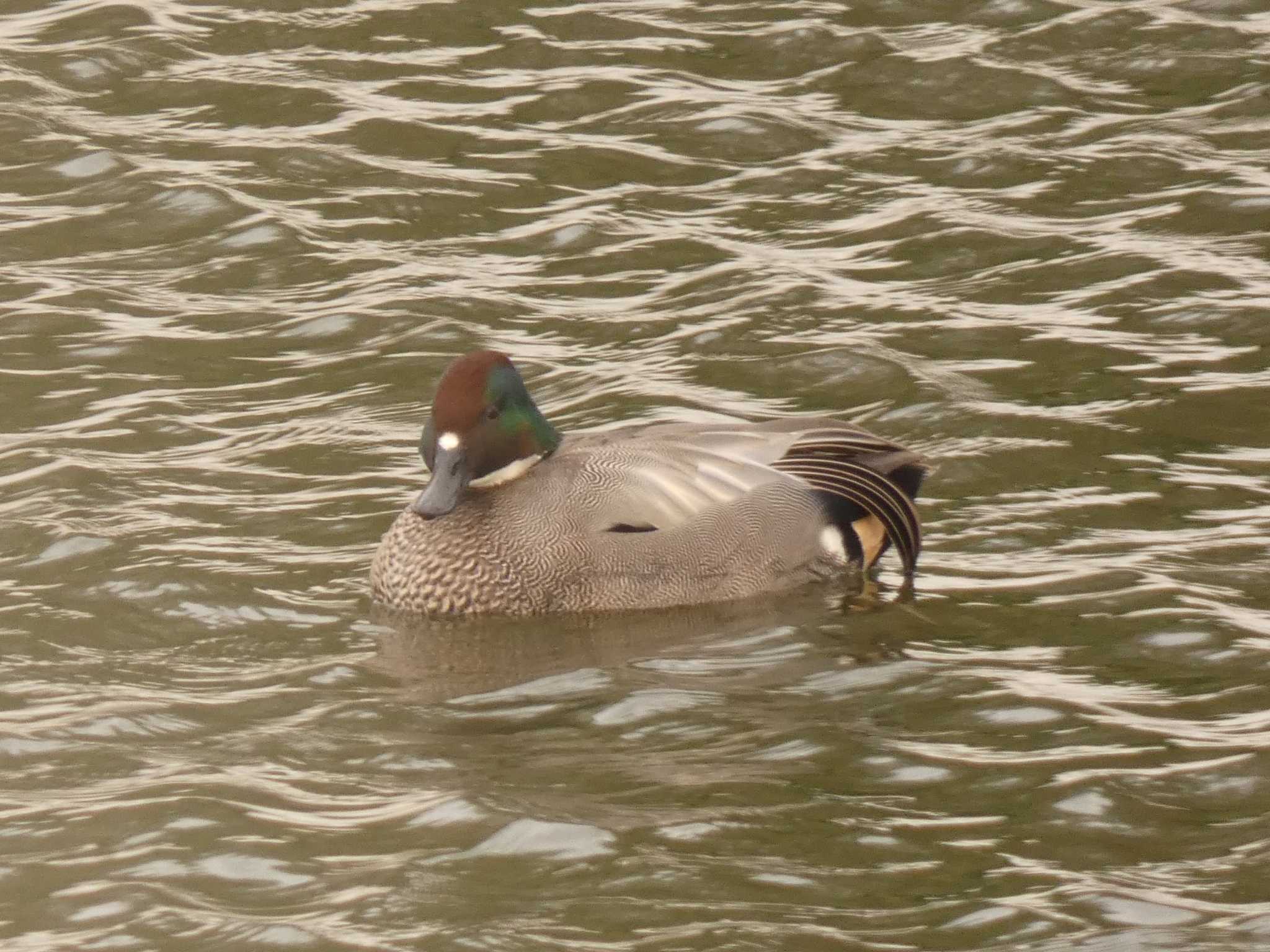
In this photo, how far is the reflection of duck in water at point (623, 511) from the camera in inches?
323

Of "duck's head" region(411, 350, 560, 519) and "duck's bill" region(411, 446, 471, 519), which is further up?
"duck's head" region(411, 350, 560, 519)

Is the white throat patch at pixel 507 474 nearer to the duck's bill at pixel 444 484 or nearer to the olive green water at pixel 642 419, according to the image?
the duck's bill at pixel 444 484

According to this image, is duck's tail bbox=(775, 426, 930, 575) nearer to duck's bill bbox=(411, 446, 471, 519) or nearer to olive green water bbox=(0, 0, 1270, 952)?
olive green water bbox=(0, 0, 1270, 952)

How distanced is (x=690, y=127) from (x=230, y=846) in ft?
25.2

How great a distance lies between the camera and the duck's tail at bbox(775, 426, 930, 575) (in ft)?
27.6

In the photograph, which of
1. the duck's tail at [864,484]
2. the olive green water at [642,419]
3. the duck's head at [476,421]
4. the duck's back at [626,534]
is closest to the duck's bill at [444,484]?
the duck's head at [476,421]

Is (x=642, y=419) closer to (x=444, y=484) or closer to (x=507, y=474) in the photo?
(x=507, y=474)

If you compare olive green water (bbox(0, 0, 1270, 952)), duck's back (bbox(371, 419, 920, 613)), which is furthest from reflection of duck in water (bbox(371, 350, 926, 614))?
olive green water (bbox(0, 0, 1270, 952))

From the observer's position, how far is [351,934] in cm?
555

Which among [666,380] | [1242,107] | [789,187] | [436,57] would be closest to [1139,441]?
[666,380]

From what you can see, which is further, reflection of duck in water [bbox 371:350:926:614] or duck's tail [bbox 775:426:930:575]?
duck's tail [bbox 775:426:930:575]

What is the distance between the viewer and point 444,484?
8312mm

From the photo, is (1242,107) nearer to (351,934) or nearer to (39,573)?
(39,573)

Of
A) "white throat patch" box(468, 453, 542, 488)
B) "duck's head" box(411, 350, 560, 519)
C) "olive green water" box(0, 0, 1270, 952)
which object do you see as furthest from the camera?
"white throat patch" box(468, 453, 542, 488)
